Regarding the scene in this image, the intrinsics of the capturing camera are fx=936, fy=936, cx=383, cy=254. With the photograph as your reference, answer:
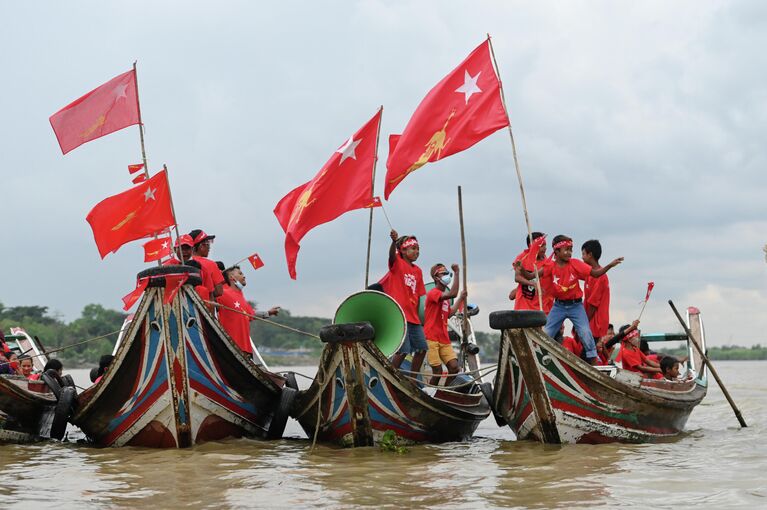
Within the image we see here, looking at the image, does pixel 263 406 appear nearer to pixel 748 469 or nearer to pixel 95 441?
pixel 95 441

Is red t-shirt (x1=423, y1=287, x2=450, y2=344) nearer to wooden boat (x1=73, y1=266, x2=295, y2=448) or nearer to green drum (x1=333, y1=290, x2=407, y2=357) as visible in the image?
green drum (x1=333, y1=290, x2=407, y2=357)

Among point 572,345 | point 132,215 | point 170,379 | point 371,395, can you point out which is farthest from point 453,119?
point 170,379

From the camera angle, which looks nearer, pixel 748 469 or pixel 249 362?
pixel 748 469

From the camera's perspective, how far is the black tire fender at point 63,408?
38.0 ft

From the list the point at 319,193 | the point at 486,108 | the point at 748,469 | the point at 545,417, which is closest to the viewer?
the point at 748,469

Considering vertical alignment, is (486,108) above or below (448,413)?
above

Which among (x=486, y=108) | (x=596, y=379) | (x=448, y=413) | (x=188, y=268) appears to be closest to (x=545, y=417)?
(x=596, y=379)

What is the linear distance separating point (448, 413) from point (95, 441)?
441 cm

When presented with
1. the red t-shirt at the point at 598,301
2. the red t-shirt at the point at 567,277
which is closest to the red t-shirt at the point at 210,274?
the red t-shirt at the point at 567,277

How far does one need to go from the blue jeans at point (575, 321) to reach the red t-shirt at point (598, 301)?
1.65 ft

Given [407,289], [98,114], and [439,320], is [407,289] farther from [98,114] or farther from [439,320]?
[98,114]

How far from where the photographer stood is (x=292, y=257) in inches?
448

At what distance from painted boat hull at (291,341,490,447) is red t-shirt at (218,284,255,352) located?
1.45 m

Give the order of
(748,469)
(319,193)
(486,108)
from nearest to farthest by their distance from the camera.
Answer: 1. (748,469)
2. (486,108)
3. (319,193)
